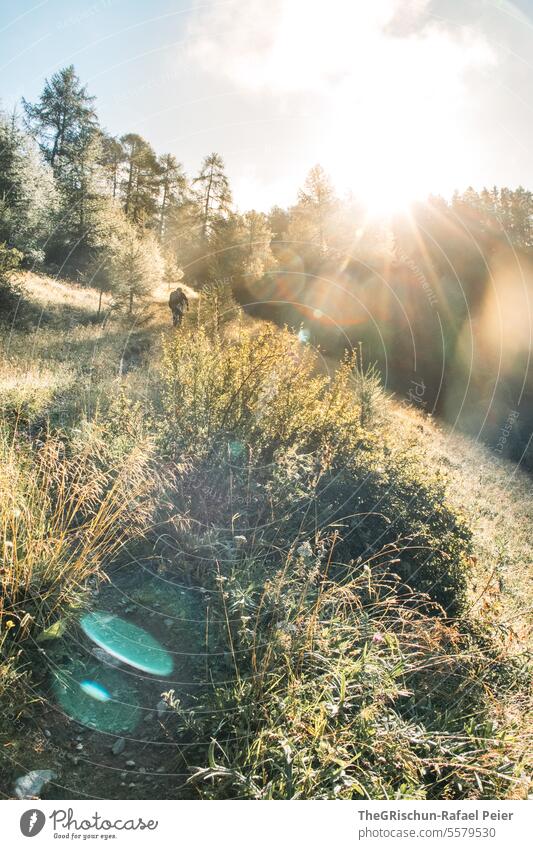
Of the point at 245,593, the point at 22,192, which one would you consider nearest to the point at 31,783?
the point at 245,593

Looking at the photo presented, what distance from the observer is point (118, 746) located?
2.57 meters

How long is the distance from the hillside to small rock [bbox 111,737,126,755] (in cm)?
2

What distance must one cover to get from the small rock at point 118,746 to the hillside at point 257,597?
2 centimetres

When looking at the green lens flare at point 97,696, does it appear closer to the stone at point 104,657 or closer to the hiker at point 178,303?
the stone at point 104,657

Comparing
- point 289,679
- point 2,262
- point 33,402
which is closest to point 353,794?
point 289,679

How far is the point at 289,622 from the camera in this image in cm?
306

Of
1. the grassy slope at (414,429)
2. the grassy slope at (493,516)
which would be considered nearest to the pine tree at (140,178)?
the grassy slope at (414,429)

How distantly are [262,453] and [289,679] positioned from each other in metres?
2.84

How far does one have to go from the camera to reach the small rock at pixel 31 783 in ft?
7.41

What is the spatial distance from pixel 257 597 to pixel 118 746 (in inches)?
49.6

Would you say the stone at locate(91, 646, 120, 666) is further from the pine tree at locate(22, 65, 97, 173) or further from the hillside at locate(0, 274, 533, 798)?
the pine tree at locate(22, 65, 97, 173)

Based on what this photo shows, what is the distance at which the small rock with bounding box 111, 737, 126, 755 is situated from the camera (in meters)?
2.55

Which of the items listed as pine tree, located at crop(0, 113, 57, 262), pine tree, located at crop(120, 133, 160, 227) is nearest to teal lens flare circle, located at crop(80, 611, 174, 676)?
pine tree, located at crop(120, 133, 160, 227)
